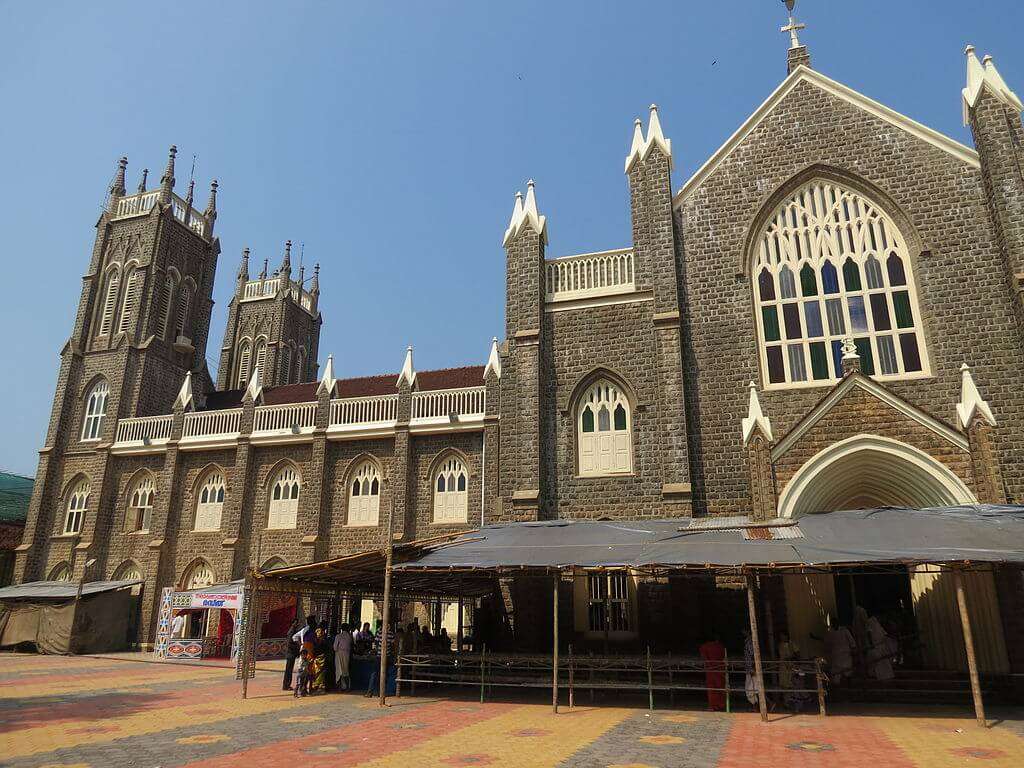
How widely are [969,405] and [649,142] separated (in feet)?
33.1

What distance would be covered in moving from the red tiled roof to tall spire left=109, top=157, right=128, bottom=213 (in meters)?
11.3

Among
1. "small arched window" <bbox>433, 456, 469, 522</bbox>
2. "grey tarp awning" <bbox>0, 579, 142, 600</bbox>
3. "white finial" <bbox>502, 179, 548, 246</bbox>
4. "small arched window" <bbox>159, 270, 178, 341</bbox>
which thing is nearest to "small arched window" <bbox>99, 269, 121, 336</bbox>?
"small arched window" <bbox>159, 270, 178, 341</bbox>

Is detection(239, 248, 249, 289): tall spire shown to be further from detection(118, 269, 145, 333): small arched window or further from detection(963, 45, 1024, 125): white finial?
detection(963, 45, 1024, 125): white finial

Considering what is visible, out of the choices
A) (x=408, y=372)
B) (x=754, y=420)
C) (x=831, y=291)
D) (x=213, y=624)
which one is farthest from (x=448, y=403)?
(x=831, y=291)

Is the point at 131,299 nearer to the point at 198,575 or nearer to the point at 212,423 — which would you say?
the point at 212,423

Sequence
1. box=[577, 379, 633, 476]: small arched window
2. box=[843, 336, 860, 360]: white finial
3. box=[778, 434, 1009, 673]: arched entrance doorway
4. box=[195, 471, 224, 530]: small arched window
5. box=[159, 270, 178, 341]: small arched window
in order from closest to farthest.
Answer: box=[778, 434, 1009, 673]: arched entrance doorway → box=[843, 336, 860, 360]: white finial → box=[577, 379, 633, 476]: small arched window → box=[195, 471, 224, 530]: small arched window → box=[159, 270, 178, 341]: small arched window

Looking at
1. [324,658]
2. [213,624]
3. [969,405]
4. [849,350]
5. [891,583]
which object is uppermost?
[849,350]

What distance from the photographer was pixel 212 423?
99.9 ft

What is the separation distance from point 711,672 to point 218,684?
446 inches

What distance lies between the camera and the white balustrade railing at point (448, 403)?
26344 mm

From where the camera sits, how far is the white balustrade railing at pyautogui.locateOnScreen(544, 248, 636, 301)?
62.3 ft

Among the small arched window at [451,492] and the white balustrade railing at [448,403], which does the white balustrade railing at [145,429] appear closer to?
the white balustrade railing at [448,403]

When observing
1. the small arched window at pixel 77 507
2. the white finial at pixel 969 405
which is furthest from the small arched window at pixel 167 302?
the white finial at pixel 969 405

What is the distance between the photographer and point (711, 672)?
12.8 meters
